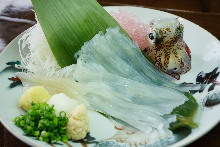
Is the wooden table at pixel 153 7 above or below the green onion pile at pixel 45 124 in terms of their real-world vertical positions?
above

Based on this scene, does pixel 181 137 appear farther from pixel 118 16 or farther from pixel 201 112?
pixel 118 16

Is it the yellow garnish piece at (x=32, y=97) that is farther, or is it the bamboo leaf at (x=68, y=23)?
the bamboo leaf at (x=68, y=23)

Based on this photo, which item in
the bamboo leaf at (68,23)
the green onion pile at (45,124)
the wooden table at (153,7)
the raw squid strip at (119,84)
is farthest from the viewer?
the wooden table at (153,7)

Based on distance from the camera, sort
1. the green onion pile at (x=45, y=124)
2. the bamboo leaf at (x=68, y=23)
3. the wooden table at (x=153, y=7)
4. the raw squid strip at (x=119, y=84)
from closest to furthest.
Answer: the green onion pile at (x=45, y=124), the raw squid strip at (x=119, y=84), the bamboo leaf at (x=68, y=23), the wooden table at (x=153, y=7)

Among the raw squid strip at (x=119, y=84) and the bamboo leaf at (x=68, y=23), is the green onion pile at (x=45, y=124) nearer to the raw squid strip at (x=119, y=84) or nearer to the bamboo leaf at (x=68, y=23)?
the raw squid strip at (x=119, y=84)

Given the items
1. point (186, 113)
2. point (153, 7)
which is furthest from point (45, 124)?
point (153, 7)

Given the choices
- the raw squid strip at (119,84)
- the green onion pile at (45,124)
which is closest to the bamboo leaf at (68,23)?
the raw squid strip at (119,84)

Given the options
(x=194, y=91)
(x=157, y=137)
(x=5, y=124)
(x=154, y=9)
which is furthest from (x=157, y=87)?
(x=154, y=9)

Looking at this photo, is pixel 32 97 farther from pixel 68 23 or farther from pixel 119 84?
pixel 68 23
